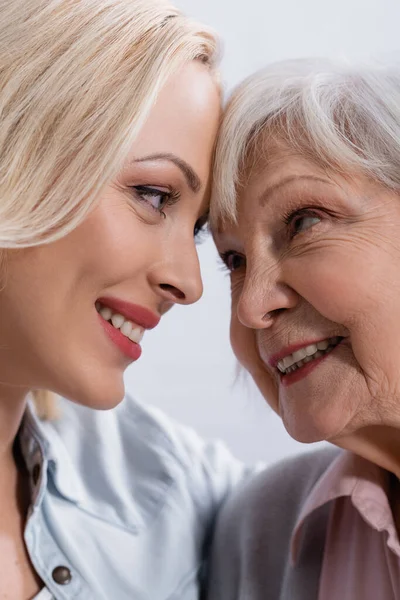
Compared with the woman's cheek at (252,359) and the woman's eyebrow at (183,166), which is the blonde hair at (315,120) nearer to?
the woman's eyebrow at (183,166)

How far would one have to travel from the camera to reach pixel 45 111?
161 cm

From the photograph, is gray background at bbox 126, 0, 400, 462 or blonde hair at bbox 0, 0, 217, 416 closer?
blonde hair at bbox 0, 0, 217, 416

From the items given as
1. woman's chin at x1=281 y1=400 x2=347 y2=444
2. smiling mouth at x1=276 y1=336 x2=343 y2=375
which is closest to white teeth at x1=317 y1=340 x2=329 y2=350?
smiling mouth at x1=276 y1=336 x2=343 y2=375

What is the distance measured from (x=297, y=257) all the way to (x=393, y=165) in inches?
8.9

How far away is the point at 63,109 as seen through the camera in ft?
5.31

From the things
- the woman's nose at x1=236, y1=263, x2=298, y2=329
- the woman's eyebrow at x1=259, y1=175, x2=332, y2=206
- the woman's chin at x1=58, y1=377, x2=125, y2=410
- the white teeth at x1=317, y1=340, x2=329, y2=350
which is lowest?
the woman's chin at x1=58, y1=377, x2=125, y2=410

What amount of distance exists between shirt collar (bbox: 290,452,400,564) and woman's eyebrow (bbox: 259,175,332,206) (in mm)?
548

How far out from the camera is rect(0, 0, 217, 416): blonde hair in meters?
1.60

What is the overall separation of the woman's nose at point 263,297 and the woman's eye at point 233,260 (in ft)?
0.53

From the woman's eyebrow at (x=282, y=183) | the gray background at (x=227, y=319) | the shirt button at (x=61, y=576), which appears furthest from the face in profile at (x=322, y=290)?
the gray background at (x=227, y=319)

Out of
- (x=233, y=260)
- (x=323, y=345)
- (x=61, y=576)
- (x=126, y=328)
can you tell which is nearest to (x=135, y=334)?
(x=126, y=328)

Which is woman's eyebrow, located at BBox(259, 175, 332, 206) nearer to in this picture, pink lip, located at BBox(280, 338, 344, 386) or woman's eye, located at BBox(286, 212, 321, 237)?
woman's eye, located at BBox(286, 212, 321, 237)

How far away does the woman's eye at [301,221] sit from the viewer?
5.36ft

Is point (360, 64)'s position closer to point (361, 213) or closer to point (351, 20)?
point (361, 213)
